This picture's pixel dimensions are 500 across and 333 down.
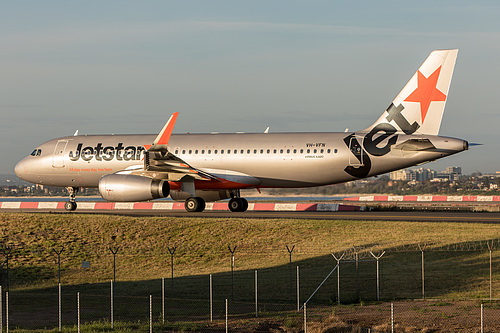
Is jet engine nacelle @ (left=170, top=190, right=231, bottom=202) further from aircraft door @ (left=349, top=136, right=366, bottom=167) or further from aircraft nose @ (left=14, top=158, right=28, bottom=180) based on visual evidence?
aircraft nose @ (left=14, top=158, right=28, bottom=180)

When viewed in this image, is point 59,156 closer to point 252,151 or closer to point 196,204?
point 196,204

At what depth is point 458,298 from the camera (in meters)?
21.9

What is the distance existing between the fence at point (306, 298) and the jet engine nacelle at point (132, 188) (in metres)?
7.75

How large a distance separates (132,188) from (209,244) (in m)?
5.85

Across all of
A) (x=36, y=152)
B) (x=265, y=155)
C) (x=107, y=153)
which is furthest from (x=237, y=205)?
(x=36, y=152)

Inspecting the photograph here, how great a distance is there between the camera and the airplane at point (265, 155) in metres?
35.9

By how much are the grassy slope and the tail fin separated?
223 inches

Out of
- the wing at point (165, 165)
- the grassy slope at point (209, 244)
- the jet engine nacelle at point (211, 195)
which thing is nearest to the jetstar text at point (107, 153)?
the wing at point (165, 165)

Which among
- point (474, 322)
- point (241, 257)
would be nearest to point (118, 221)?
point (241, 257)

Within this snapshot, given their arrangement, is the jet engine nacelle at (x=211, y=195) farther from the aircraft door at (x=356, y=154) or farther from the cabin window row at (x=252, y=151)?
the aircraft door at (x=356, y=154)

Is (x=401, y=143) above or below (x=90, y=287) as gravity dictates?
above

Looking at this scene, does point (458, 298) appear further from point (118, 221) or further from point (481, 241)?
point (118, 221)

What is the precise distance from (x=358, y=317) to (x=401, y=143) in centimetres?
1804

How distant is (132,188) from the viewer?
36906 mm
